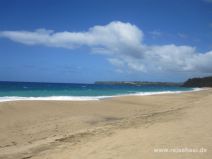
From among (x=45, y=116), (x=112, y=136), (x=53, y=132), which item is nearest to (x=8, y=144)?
(x=53, y=132)

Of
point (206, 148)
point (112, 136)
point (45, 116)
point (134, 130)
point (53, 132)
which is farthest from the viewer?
point (45, 116)

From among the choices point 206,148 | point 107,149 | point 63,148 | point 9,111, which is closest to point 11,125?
point 9,111

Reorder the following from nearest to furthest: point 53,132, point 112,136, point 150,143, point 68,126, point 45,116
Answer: point 150,143 → point 112,136 → point 53,132 → point 68,126 → point 45,116

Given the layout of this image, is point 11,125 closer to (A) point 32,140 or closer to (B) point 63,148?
(A) point 32,140

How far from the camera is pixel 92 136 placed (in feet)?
24.1

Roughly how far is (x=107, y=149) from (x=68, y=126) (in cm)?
437

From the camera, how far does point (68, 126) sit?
32.4 ft

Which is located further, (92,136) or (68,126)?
(68,126)

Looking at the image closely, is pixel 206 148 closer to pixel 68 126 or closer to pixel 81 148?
pixel 81 148

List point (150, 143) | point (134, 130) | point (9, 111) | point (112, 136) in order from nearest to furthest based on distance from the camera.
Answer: point (150, 143) < point (112, 136) < point (134, 130) < point (9, 111)

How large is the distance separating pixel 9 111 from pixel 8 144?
234 inches

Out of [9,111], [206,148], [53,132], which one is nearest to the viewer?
[206,148]

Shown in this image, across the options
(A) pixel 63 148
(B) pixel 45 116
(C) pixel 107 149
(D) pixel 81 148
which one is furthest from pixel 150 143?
(B) pixel 45 116

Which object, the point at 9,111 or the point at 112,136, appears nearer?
the point at 112,136
